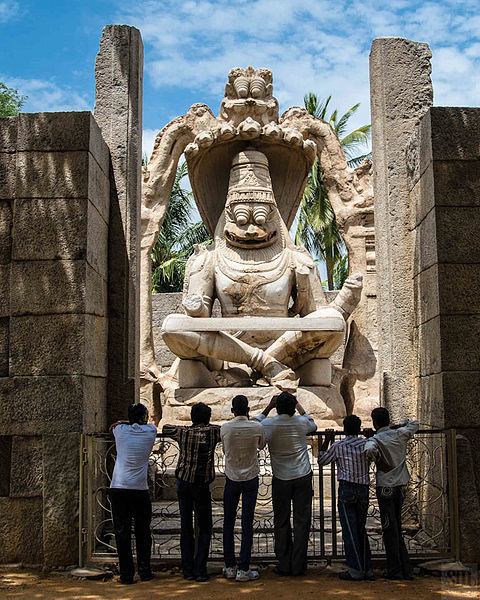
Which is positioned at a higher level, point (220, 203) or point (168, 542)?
point (220, 203)

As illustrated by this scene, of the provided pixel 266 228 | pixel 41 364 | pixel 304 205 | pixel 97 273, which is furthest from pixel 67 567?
pixel 304 205

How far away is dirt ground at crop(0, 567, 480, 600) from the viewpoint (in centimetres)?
422

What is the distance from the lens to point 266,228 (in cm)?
870

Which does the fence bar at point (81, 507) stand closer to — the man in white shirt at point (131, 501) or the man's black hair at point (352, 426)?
the man in white shirt at point (131, 501)

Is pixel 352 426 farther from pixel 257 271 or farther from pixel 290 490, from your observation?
pixel 257 271

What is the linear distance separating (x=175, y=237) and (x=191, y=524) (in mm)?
22439

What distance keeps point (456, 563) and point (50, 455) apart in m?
2.93

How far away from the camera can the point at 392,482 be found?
15.4 ft

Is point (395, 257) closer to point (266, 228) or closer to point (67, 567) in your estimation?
point (266, 228)

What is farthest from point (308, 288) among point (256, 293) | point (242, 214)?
point (242, 214)

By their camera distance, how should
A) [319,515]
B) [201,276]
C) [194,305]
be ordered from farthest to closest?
[201,276] → [194,305] → [319,515]

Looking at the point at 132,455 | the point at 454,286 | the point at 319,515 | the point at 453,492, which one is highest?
the point at 454,286

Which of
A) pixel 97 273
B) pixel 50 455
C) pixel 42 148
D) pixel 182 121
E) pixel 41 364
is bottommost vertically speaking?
pixel 50 455

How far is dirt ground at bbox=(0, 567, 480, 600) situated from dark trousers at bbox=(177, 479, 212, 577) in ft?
0.34
